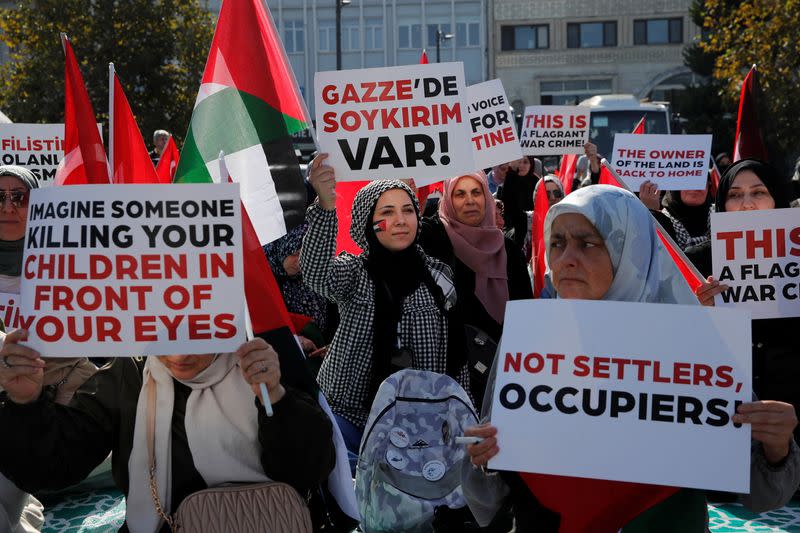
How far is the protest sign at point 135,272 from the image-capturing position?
2590 millimetres

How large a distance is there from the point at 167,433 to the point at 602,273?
1.23 metres

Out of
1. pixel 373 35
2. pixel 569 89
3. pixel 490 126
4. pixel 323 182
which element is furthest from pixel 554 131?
pixel 373 35

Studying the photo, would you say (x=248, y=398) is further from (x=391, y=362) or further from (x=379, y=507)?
(x=391, y=362)

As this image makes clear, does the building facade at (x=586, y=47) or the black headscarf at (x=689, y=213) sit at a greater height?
the building facade at (x=586, y=47)

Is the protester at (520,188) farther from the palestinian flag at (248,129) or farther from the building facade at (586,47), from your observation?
the building facade at (586,47)

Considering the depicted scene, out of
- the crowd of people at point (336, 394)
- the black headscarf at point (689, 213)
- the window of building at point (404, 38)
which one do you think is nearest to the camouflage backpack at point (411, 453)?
the crowd of people at point (336, 394)

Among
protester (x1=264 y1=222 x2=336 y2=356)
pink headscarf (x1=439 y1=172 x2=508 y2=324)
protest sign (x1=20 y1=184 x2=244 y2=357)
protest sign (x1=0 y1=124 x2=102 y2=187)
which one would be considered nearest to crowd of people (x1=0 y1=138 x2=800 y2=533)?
protest sign (x1=20 y1=184 x2=244 y2=357)

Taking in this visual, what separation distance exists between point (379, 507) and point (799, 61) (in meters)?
15.7

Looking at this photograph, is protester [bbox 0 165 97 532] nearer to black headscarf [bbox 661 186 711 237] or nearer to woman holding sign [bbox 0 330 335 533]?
woman holding sign [bbox 0 330 335 533]

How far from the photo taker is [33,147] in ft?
24.5

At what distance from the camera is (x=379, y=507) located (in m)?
3.70

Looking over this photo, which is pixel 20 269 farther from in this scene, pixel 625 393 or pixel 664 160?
pixel 664 160

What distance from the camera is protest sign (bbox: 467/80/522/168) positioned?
277 inches

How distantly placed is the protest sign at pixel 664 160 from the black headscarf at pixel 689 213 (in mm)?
107
